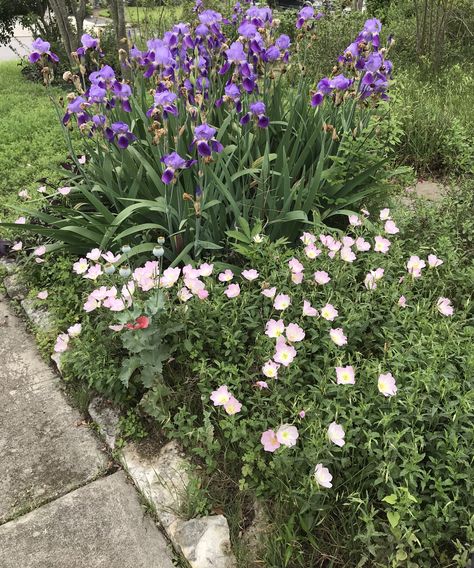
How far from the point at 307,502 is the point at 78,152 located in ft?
11.3

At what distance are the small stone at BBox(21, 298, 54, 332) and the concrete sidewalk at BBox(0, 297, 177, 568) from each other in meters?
0.35

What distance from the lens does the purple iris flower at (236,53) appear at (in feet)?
7.96

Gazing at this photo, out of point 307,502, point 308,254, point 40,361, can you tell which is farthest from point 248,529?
point 40,361

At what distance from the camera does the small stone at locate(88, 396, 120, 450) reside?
79.7 inches

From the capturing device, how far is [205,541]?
1.58m

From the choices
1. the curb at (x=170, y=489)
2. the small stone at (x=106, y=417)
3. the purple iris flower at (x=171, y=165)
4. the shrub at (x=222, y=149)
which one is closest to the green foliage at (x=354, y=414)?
the curb at (x=170, y=489)

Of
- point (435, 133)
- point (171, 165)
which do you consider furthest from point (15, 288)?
point (435, 133)

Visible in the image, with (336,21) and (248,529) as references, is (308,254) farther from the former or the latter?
(336,21)

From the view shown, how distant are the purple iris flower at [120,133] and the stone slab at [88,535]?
62.3 inches

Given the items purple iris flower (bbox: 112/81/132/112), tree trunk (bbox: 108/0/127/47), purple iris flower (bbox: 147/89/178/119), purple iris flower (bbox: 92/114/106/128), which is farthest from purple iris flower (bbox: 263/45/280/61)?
tree trunk (bbox: 108/0/127/47)

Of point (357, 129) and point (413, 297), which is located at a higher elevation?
point (357, 129)

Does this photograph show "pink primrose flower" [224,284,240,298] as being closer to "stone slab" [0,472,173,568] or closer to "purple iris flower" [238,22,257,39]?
"stone slab" [0,472,173,568]

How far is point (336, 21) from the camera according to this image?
20.0ft

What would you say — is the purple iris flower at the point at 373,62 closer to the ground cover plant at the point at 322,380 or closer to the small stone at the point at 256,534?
the ground cover plant at the point at 322,380
